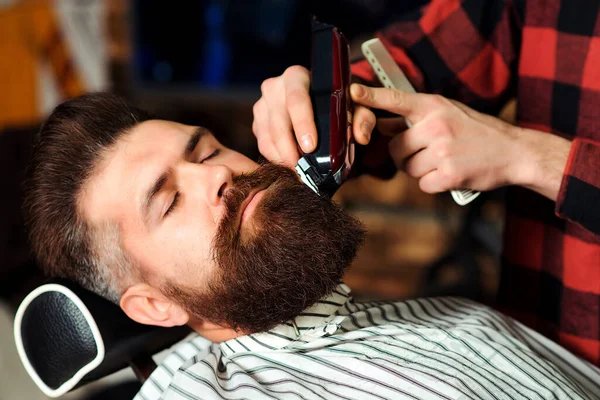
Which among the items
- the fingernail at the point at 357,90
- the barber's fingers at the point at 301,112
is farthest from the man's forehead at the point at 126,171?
the fingernail at the point at 357,90

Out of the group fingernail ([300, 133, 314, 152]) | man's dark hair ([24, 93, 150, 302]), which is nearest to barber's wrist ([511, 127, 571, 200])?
fingernail ([300, 133, 314, 152])

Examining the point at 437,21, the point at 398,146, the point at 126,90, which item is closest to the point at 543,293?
the point at 398,146

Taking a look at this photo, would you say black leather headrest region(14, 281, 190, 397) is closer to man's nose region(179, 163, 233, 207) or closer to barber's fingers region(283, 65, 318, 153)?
man's nose region(179, 163, 233, 207)

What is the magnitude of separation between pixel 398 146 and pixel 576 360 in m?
0.60

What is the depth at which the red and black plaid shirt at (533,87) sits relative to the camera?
4.07 feet

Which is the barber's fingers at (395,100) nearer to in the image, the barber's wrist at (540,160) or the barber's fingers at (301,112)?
the barber's fingers at (301,112)

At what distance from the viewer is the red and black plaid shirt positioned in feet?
4.07

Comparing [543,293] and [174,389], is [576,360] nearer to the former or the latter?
[543,293]

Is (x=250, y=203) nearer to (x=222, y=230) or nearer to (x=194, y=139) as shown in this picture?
(x=222, y=230)

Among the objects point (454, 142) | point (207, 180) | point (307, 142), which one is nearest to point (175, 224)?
point (207, 180)

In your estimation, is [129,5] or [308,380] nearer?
[308,380]

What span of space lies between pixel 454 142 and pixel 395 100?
0.44ft

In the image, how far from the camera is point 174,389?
1.12 meters

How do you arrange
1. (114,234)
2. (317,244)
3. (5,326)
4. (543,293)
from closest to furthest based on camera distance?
(317,244) → (114,234) → (543,293) → (5,326)
